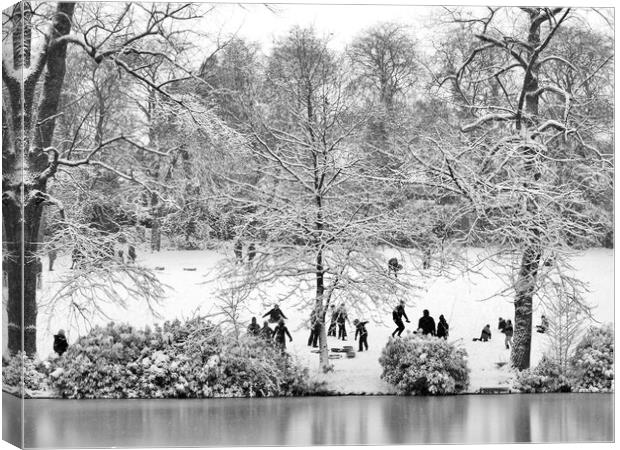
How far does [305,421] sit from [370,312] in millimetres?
1499

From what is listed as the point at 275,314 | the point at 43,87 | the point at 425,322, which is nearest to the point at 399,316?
the point at 425,322

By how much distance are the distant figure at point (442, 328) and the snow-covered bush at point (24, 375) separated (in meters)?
4.72

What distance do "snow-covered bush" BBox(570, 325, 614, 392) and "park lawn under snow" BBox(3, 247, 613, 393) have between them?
8.7 inches

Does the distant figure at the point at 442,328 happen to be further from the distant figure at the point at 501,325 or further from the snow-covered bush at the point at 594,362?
the snow-covered bush at the point at 594,362

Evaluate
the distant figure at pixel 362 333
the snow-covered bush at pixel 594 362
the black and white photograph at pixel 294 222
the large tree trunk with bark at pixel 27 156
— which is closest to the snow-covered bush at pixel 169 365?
the black and white photograph at pixel 294 222

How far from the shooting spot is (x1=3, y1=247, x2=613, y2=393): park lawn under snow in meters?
14.5

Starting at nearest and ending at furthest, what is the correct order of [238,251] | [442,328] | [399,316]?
Answer: [238,251] → [399,316] → [442,328]

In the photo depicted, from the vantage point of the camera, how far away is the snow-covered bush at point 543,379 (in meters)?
15.3

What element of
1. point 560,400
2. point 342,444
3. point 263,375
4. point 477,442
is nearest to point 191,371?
point 263,375

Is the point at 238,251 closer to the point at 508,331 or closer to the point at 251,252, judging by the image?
the point at 251,252

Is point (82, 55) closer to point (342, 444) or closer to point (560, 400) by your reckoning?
point (342, 444)

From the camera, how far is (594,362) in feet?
50.6

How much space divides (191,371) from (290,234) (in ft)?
6.53

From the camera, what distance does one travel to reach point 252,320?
48.2ft
